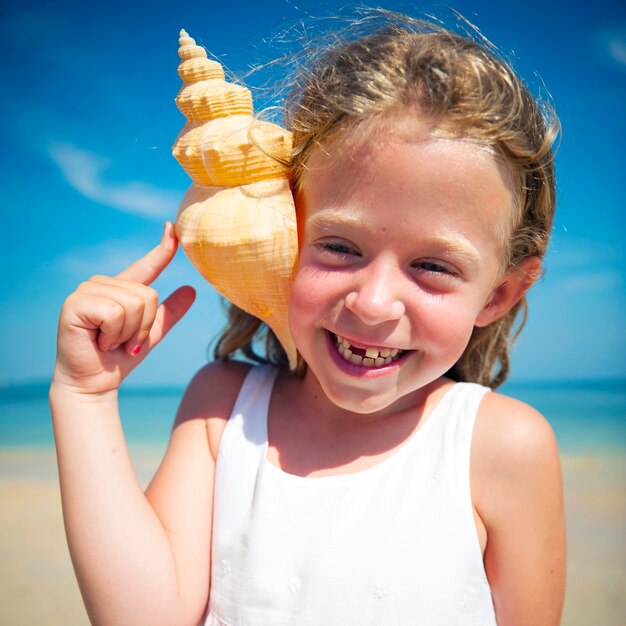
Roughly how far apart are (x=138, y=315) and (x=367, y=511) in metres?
0.92

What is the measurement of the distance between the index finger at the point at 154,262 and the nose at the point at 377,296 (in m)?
0.72

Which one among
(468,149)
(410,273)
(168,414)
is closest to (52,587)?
(410,273)

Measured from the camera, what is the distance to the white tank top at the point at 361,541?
5.95ft

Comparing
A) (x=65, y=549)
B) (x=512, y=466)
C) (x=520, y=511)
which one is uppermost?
(x=512, y=466)

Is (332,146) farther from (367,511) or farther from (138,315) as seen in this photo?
(367,511)

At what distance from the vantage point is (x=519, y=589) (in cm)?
190

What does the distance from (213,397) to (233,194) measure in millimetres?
810

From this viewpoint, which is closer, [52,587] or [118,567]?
[118,567]

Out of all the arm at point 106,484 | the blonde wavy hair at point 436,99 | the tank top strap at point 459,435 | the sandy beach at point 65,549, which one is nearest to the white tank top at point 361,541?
the tank top strap at point 459,435

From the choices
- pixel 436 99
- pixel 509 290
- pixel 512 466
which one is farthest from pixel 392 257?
pixel 512 466

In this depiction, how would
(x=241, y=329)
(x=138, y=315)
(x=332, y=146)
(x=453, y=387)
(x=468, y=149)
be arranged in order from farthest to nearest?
(x=241, y=329), (x=453, y=387), (x=138, y=315), (x=332, y=146), (x=468, y=149)

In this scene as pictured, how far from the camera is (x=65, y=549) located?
4.77 metres

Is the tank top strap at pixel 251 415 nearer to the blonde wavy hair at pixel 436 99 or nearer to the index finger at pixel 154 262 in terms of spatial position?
the index finger at pixel 154 262

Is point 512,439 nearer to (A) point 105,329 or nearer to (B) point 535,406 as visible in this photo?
(A) point 105,329
